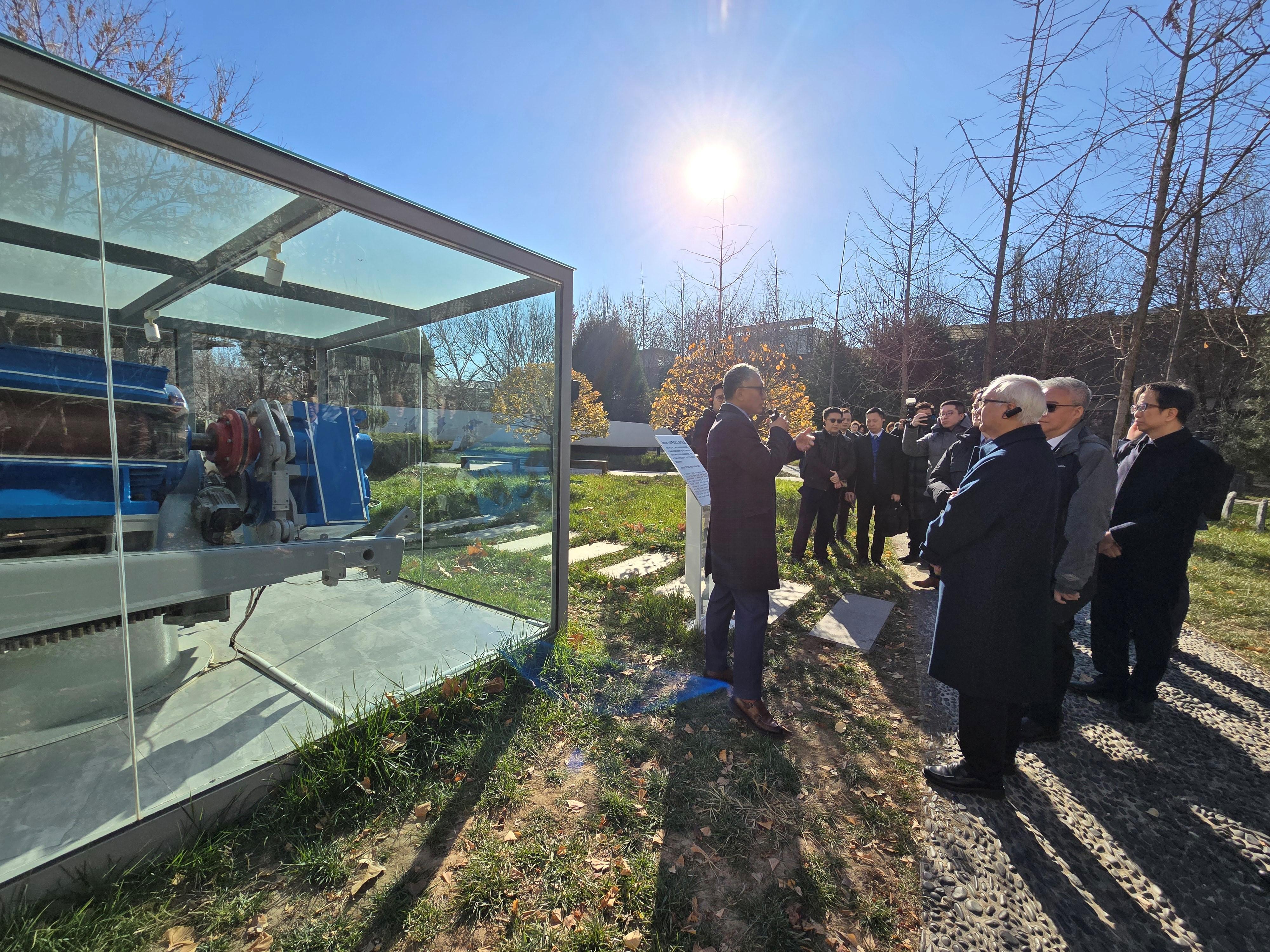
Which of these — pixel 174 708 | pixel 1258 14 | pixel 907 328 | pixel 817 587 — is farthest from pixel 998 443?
pixel 907 328

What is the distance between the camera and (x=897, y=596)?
17.8 ft

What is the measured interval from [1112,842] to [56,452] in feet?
15.0

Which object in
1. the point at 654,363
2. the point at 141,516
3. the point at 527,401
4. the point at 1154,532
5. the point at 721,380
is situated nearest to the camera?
the point at 141,516

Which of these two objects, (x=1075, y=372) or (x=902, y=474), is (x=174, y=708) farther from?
(x=1075, y=372)

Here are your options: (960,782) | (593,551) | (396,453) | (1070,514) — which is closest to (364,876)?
(960,782)

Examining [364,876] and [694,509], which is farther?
[694,509]

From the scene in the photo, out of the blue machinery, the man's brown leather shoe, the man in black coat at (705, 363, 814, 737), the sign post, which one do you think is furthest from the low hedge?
the man's brown leather shoe

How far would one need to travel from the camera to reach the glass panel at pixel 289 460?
2.26 m

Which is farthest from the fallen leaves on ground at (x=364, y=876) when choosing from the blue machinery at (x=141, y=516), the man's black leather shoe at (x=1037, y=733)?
the man's black leather shoe at (x=1037, y=733)

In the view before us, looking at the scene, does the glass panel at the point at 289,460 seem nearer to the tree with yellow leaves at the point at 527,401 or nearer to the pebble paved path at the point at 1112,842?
the tree with yellow leaves at the point at 527,401

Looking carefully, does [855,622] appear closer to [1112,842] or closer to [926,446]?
[1112,842]

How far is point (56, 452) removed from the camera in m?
1.96

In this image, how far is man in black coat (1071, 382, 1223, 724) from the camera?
3.10m

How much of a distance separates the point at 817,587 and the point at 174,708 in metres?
5.22
